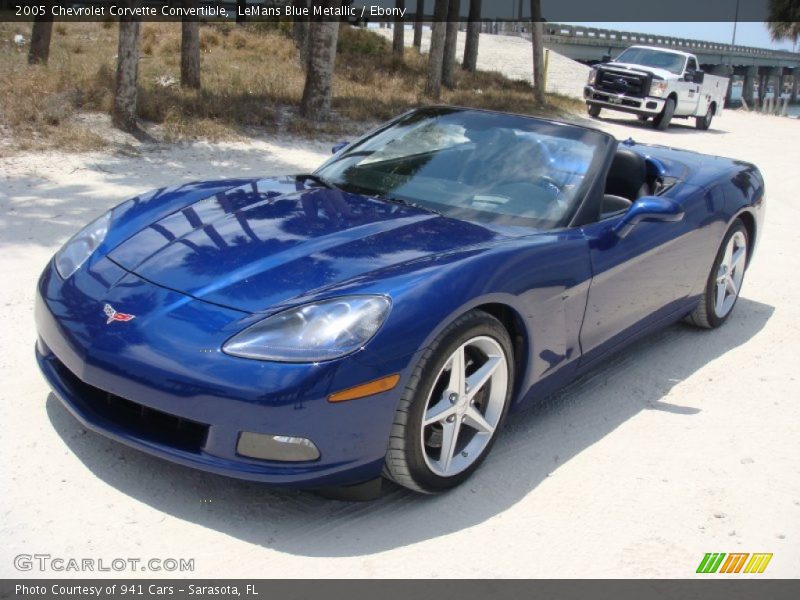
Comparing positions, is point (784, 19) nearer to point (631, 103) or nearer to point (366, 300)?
point (631, 103)

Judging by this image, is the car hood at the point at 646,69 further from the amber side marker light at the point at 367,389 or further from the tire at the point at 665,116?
the amber side marker light at the point at 367,389

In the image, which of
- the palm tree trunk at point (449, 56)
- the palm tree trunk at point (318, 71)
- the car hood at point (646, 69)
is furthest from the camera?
the car hood at point (646, 69)

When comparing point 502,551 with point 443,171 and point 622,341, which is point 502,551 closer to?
point 622,341

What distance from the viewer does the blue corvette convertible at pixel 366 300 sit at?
115 inches

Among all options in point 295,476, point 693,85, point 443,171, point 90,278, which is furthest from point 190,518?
point 693,85

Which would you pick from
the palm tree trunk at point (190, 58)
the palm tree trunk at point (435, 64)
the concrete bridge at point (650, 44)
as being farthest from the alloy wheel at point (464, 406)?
the concrete bridge at point (650, 44)

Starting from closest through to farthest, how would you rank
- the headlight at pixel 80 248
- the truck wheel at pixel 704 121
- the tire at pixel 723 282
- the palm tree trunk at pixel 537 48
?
the headlight at pixel 80 248
the tire at pixel 723 282
the palm tree trunk at pixel 537 48
the truck wheel at pixel 704 121

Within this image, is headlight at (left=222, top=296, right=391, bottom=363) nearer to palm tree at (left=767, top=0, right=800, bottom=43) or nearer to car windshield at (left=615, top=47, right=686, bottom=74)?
car windshield at (left=615, top=47, right=686, bottom=74)

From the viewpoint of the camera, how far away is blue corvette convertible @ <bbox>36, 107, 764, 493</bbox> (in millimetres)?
2930

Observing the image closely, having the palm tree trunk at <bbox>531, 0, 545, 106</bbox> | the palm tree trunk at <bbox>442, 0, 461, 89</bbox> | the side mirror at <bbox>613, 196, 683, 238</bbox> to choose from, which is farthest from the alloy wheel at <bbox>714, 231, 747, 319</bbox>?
the palm tree trunk at <bbox>531, 0, 545, 106</bbox>

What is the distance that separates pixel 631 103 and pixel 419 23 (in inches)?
722

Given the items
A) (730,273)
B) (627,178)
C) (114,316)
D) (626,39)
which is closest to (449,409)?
(114,316)

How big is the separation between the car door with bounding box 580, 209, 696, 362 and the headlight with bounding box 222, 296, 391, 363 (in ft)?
4.32

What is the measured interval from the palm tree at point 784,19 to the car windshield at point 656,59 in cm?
4636
